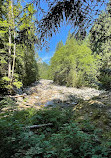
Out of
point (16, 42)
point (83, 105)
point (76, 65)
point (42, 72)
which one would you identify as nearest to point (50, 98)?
point (83, 105)

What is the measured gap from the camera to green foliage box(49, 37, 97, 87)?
1416cm

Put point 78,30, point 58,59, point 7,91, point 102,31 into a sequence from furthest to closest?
point 58,59
point 7,91
point 102,31
point 78,30

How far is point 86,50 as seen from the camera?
571 inches

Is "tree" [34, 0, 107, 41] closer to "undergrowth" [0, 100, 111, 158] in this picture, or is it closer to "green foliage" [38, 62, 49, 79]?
"undergrowth" [0, 100, 111, 158]

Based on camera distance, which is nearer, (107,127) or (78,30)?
(78,30)

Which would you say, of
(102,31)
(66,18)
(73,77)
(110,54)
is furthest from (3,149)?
(110,54)

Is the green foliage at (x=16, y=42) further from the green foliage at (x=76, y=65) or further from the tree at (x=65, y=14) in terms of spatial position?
the green foliage at (x=76, y=65)

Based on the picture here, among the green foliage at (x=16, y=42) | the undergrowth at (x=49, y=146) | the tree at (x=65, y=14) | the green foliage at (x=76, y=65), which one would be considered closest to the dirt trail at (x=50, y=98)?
the green foliage at (x=16, y=42)

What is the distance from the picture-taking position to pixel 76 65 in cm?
1504

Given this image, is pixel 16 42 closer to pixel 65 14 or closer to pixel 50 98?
pixel 65 14

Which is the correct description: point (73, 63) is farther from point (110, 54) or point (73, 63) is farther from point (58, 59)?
point (110, 54)

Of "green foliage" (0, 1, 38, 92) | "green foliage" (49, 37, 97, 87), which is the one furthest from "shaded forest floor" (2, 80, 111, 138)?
"green foliage" (49, 37, 97, 87)

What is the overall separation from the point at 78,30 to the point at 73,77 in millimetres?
12646

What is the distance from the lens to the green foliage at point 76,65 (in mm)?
14164
